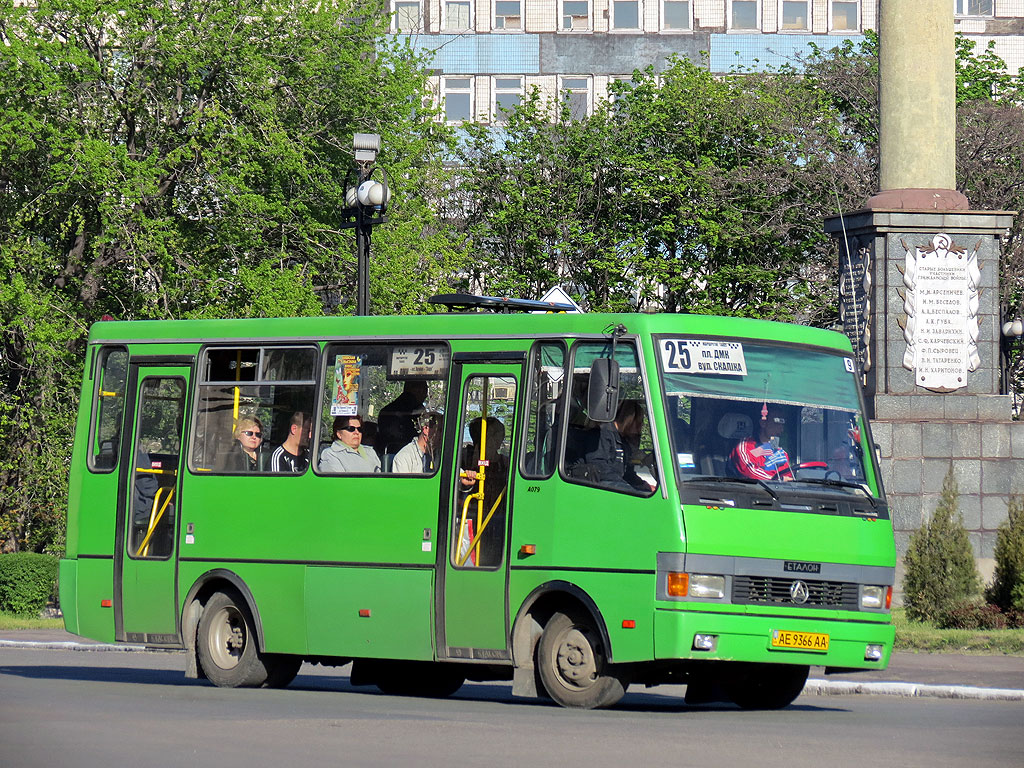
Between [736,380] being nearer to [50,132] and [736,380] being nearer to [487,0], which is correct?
[50,132]

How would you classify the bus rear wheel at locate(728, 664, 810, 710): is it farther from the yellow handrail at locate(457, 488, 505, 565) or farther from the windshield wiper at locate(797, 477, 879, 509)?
the yellow handrail at locate(457, 488, 505, 565)

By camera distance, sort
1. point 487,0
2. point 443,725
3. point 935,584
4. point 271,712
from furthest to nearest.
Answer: point 487,0 < point 935,584 < point 271,712 < point 443,725

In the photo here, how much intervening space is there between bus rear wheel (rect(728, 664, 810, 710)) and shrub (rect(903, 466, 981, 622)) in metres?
7.79

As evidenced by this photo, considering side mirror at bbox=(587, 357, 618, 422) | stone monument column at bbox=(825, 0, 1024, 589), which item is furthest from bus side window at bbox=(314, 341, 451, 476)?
stone monument column at bbox=(825, 0, 1024, 589)

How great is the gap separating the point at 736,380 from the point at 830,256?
33826mm

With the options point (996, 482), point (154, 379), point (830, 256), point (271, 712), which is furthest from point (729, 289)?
point (271, 712)

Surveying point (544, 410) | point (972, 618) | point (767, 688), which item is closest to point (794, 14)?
point (972, 618)

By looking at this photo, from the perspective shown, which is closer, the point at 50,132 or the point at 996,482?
the point at 996,482

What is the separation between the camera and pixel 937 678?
56.7 feet

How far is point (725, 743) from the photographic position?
1158 centimetres

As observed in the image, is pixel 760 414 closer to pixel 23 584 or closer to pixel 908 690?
pixel 908 690

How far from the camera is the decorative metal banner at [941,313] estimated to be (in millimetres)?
25109

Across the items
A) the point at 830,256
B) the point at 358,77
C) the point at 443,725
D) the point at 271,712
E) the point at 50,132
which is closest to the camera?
the point at 443,725

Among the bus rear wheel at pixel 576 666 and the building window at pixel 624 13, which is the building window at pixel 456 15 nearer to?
the building window at pixel 624 13
